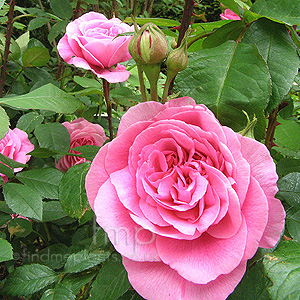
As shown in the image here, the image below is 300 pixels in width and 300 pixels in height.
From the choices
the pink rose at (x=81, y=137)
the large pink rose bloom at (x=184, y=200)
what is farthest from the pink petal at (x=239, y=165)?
the pink rose at (x=81, y=137)

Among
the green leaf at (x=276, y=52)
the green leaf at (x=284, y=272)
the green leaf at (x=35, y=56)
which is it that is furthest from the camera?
the green leaf at (x=35, y=56)

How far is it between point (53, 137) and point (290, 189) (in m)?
0.56

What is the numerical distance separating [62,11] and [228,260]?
3.05 feet

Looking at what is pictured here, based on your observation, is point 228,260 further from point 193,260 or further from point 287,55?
point 287,55

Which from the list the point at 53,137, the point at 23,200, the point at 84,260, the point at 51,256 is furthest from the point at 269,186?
the point at 51,256

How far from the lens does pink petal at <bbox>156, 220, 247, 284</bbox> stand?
0.31 metres

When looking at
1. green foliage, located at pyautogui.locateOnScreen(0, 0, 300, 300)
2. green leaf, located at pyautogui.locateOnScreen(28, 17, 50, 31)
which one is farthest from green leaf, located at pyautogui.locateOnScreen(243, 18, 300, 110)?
green leaf, located at pyautogui.locateOnScreen(28, 17, 50, 31)

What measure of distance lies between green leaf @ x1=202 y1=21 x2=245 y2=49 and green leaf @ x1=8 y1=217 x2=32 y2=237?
63 centimetres

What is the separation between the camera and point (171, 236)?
32 centimetres

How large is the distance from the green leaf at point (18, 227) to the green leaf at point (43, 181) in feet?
0.55

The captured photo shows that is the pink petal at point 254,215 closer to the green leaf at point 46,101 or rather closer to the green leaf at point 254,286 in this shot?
the green leaf at point 254,286

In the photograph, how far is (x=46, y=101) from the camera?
540mm

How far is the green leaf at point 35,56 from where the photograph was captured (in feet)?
2.93

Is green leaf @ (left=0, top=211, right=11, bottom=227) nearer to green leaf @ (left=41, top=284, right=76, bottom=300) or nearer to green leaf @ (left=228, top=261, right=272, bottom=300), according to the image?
green leaf @ (left=41, top=284, right=76, bottom=300)
